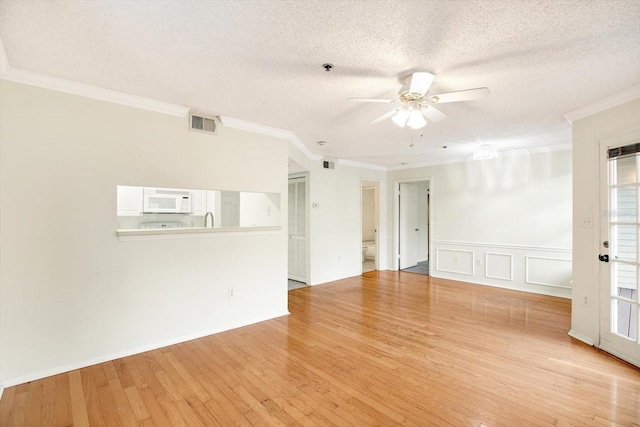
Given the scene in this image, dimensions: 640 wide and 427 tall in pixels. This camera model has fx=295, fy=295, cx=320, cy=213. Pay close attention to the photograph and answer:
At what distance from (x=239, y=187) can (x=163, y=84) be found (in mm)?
1382

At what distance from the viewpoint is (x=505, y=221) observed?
5500mm

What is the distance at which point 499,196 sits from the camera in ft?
18.3

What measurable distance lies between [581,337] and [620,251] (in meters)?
1.04

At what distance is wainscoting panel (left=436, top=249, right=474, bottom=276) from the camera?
19.6 ft

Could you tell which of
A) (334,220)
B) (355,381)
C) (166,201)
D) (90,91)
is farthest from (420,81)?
(334,220)

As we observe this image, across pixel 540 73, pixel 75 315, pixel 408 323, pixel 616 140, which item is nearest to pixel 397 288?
pixel 408 323

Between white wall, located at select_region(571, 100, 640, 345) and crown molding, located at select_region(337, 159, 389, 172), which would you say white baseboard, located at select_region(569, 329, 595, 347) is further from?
crown molding, located at select_region(337, 159, 389, 172)

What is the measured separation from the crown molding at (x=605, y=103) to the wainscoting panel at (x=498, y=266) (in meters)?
2.91

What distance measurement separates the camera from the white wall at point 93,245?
2.40m

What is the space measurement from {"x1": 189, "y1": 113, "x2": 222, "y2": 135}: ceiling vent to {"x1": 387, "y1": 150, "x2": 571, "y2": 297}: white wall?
4.81 metres

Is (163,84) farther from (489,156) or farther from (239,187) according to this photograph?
(489,156)

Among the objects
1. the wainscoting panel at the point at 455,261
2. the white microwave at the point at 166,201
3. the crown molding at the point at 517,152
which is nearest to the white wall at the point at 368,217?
the crown molding at the point at 517,152

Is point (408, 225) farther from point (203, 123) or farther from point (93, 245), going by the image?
point (93, 245)

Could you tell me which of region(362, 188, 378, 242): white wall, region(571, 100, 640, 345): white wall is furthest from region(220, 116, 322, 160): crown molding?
region(362, 188, 378, 242): white wall
